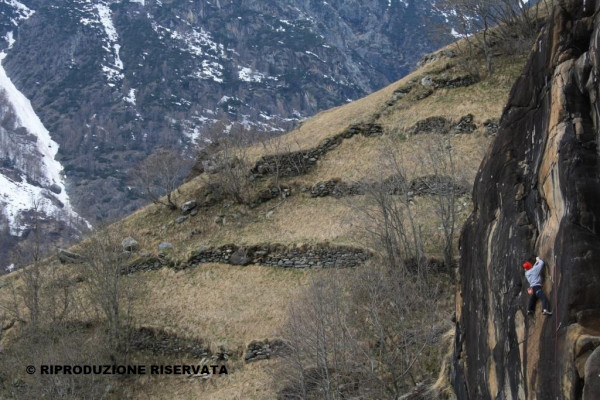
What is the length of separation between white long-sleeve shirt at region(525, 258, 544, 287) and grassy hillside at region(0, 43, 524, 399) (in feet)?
41.9

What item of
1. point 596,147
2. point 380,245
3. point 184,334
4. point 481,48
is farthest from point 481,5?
point 596,147

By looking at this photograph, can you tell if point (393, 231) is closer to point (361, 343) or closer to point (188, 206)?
point (361, 343)

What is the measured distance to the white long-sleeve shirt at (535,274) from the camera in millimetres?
10047

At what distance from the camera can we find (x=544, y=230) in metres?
10.5

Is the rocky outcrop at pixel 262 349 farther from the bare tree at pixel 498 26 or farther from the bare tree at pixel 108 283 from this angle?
the bare tree at pixel 498 26

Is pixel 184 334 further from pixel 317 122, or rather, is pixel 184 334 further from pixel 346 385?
pixel 317 122

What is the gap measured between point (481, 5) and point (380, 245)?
30597mm

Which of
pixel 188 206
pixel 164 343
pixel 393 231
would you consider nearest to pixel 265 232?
pixel 188 206

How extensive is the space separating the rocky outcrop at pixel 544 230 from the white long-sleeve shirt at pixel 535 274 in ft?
0.67

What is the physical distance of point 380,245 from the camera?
3164 cm

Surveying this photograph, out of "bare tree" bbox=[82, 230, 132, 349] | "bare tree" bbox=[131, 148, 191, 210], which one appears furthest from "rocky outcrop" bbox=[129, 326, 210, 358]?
"bare tree" bbox=[131, 148, 191, 210]

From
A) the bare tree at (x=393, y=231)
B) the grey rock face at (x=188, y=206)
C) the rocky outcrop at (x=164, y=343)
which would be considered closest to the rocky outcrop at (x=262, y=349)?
the rocky outcrop at (x=164, y=343)

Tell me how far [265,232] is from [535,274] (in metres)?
30.5

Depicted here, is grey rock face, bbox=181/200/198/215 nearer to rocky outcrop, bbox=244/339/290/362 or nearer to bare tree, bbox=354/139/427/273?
bare tree, bbox=354/139/427/273
